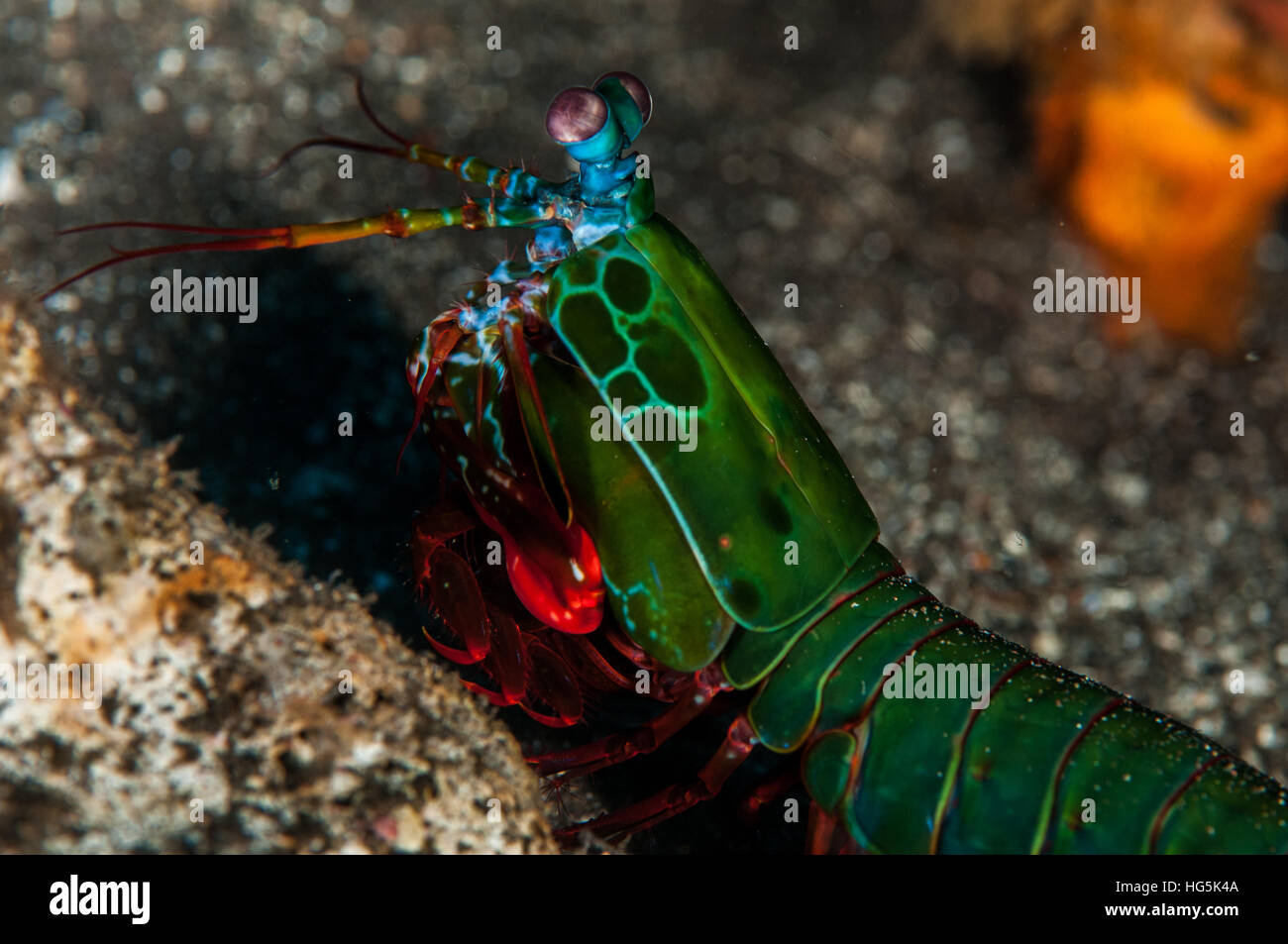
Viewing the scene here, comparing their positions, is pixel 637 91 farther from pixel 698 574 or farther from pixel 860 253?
pixel 860 253

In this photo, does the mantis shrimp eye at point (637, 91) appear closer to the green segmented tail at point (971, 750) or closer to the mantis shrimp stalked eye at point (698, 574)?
the mantis shrimp stalked eye at point (698, 574)

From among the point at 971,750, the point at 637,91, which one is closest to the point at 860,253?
the point at 637,91

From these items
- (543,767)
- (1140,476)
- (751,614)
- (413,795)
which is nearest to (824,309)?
(1140,476)

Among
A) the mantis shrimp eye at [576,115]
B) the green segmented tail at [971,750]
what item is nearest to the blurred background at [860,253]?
the green segmented tail at [971,750]

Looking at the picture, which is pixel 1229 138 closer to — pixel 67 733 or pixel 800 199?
pixel 800 199

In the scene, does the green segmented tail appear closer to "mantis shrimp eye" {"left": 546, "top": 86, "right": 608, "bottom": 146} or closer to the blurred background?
the blurred background
